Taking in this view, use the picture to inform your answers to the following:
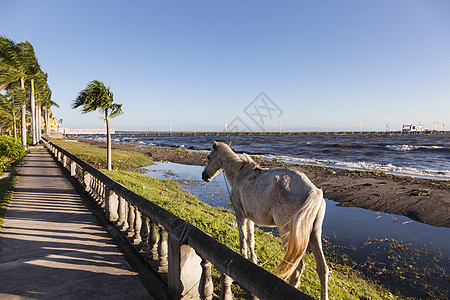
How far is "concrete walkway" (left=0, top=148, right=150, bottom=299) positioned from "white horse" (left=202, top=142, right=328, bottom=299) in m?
2.10

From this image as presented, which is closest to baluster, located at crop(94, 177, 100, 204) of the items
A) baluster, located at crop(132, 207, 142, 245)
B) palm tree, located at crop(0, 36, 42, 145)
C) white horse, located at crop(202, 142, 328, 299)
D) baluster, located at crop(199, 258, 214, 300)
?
baluster, located at crop(132, 207, 142, 245)

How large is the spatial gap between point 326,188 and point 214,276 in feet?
52.7

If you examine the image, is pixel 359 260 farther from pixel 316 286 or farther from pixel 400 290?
pixel 316 286

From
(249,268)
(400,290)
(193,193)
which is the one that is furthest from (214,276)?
(193,193)

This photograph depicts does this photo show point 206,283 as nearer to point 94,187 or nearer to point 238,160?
point 238,160

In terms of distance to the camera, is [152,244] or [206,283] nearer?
[206,283]

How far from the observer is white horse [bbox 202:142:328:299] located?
341cm

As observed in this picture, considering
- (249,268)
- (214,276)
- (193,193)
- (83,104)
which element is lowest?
(193,193)

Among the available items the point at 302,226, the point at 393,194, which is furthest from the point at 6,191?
the point at 393,194

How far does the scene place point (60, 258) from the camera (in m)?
4.62

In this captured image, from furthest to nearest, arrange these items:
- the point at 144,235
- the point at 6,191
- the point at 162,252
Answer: the point at 6,191 < the point at 144,235 < the point at 162,252

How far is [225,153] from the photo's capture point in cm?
534

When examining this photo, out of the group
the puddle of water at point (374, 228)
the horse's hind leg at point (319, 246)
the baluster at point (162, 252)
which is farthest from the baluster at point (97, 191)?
the puddle of water at point (374, 228)

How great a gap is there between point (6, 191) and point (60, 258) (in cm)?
793
